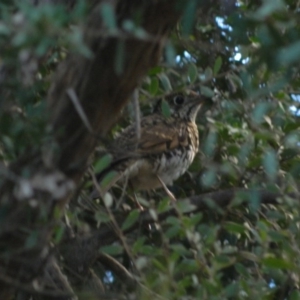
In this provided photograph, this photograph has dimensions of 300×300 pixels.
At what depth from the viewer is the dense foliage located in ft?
Result: 7.82

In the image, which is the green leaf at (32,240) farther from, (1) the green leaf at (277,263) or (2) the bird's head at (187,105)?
(2) the bird's head at (187,105)

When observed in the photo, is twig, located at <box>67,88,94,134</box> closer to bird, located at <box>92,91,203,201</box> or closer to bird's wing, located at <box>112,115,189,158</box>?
bird, located at <box>92,91,203,201</box>

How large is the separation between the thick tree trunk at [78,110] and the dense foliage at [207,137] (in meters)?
0.06

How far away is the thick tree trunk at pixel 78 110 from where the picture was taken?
107 inches

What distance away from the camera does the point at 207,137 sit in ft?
12.4

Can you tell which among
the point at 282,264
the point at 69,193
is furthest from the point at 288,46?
the point at 282,264

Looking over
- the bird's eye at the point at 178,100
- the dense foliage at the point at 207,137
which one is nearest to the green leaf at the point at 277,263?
the dense foliage at the point at 207,137

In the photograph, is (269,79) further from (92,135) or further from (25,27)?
(25,27)

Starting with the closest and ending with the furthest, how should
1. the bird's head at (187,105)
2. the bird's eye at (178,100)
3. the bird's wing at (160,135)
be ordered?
the bird's wing at (160,135) < the bird's head at (187,105) < the bird's eye at (178,100)

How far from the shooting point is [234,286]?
3408mm

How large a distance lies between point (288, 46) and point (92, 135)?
0.75 metres

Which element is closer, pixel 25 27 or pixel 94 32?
pixel 25 27

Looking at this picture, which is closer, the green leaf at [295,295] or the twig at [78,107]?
the twig at [78,107]

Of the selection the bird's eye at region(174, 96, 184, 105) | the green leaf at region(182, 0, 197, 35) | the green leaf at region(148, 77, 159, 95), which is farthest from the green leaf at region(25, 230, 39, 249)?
the bird's eye at region(174, 96, 184, 105)
